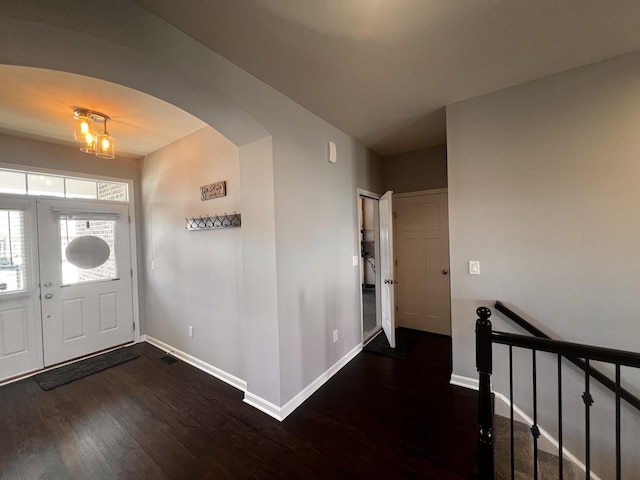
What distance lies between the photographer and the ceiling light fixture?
222 centimetres

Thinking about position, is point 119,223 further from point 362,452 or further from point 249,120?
point 362,452

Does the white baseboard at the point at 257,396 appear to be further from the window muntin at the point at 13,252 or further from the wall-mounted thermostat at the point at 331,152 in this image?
the wall-mounted thermostat at the point at 331,152

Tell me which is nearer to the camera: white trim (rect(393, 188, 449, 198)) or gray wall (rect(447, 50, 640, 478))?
gray wall (rect(447, 50, 640, 478))

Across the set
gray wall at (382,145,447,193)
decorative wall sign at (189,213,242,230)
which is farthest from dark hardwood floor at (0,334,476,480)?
gray wall at (382,145,447,193)

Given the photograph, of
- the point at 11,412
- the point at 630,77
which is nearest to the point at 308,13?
the point at 630,77

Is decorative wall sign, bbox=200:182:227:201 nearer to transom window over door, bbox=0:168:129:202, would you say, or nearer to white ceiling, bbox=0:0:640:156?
white ceiling, bbox=0:0:640:156

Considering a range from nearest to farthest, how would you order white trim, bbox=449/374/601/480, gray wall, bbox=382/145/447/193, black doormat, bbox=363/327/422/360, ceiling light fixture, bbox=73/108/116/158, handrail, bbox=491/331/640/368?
handrail, bbox=491/331/640/368 < white trim, bbox=449/374/601/480 < ceiling light fixture, bbox=73/108/116/158 < black doormat, bbox=363/327/422/360 < gray wall, bbox=382/145/447/193

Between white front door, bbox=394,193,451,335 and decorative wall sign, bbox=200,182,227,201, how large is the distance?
8.52 ft

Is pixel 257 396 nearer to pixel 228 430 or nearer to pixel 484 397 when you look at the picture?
pixel 228 430

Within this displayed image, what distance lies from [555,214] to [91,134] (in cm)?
404

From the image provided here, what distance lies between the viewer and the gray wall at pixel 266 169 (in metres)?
1.21

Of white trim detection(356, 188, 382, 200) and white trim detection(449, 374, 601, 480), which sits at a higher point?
white trim detection(356, 188, 382, 200)

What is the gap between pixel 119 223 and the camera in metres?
3.53

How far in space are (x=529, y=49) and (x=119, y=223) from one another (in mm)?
4740
